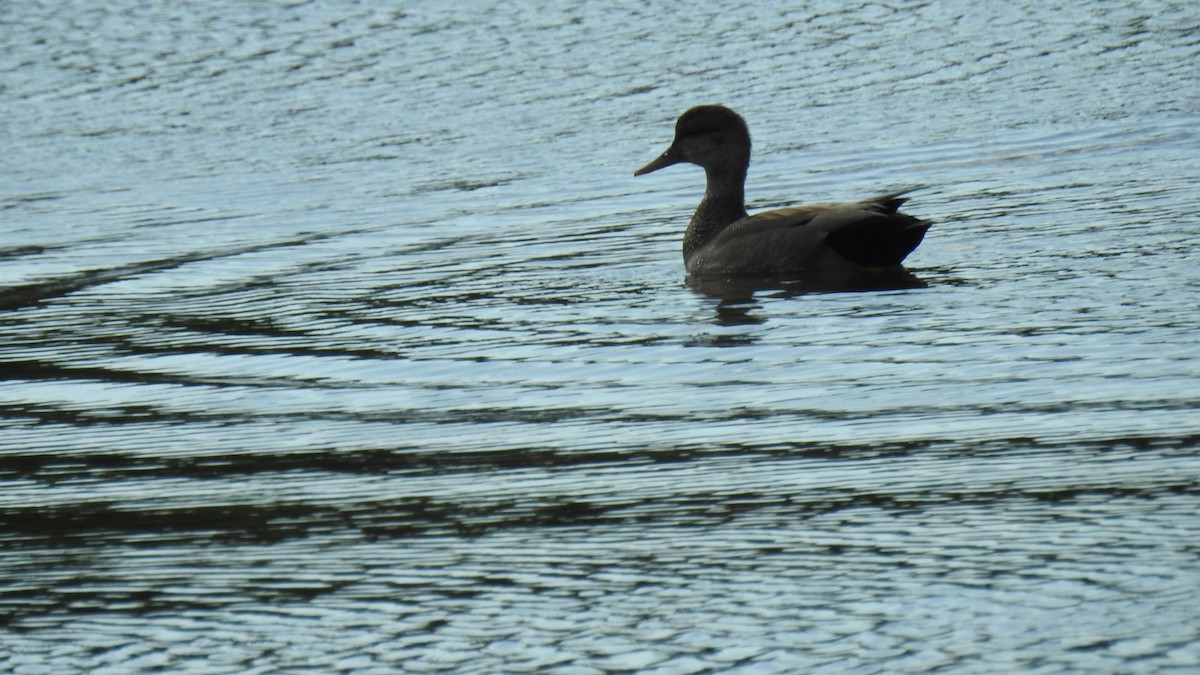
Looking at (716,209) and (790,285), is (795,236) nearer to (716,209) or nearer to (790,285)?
(790,285)

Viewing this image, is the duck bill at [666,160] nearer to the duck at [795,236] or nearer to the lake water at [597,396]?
the lake water at [597,396]


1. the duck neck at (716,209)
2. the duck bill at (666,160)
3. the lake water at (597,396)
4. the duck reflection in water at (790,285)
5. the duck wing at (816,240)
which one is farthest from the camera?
the duck bill at (666,160)

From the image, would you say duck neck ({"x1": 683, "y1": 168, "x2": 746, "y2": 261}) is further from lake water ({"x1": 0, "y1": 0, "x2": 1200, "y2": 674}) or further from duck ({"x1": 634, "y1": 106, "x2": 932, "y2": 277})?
lake water ({"x1": 0, "y1": 0, "x2": 1200, "y2": 674})

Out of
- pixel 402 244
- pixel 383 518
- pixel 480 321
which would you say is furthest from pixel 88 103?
pixel 383 518

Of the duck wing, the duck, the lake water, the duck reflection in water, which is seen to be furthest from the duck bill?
the duck reflection in water

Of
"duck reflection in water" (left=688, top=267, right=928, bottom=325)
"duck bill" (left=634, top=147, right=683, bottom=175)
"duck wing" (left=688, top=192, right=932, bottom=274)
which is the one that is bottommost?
"duck reflection in water" (left=688, top=267, right=928, bottom=325)

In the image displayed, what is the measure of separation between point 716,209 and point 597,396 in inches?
177

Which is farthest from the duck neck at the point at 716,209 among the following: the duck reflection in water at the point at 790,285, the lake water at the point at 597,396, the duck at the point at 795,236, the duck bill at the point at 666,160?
the duck reflection in water at the point at 790,285

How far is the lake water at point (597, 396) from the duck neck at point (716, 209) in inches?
10.8

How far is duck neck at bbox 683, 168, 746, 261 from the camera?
11.5 meters

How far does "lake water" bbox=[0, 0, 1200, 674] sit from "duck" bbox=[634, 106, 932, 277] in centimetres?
31

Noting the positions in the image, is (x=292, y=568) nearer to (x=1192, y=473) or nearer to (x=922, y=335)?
(x=1192, y=473)

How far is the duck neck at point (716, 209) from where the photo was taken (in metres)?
11.5

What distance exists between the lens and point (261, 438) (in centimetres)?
712
